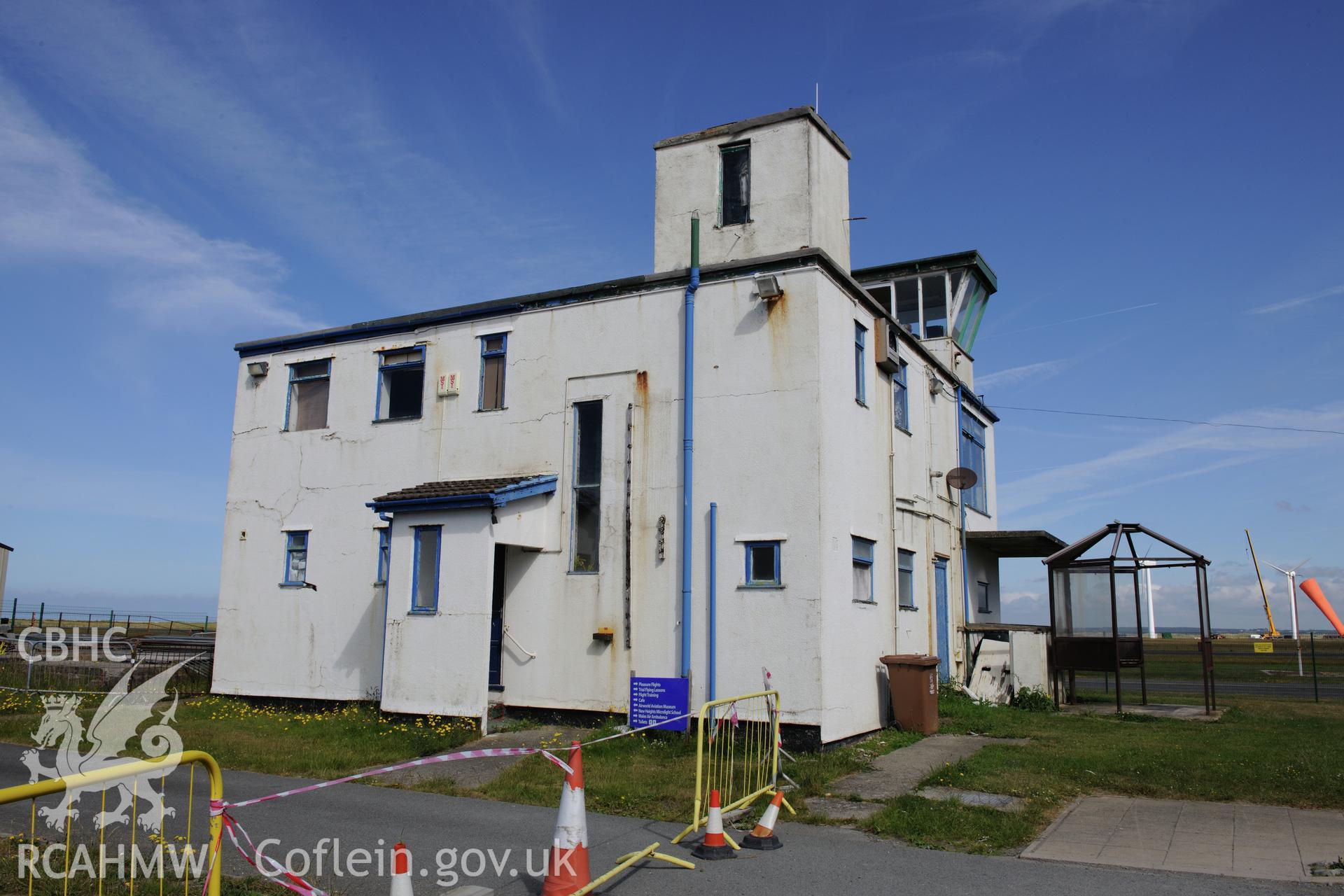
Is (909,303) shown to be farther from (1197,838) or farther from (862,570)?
(1197,838)

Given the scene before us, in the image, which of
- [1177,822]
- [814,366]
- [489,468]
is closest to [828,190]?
[814,366]

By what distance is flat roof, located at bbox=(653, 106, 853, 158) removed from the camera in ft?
50.9

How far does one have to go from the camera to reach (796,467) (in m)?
13.2

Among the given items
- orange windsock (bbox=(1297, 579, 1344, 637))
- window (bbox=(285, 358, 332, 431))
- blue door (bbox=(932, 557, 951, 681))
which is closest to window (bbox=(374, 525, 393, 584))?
window (bbox=(285, 358, 332, 431))

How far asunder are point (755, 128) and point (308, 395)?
30.6 feet

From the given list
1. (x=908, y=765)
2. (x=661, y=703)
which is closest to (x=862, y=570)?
(x=908, y=765)

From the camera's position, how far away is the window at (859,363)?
48.8 feet

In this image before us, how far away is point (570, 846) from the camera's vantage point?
6492mm

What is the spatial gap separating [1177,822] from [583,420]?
948cm

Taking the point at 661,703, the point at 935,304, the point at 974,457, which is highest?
the point at 935,304

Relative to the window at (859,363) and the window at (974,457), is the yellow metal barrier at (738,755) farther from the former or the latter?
the window at (974,457)

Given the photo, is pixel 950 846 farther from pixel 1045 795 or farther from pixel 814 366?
pixel 814 366

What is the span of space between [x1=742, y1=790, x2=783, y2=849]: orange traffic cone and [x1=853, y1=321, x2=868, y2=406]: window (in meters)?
7.80

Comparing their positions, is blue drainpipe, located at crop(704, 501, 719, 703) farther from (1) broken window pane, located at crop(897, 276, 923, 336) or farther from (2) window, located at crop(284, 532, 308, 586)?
(1) broken window pane, located at crop(897, 276, 923, 336)
